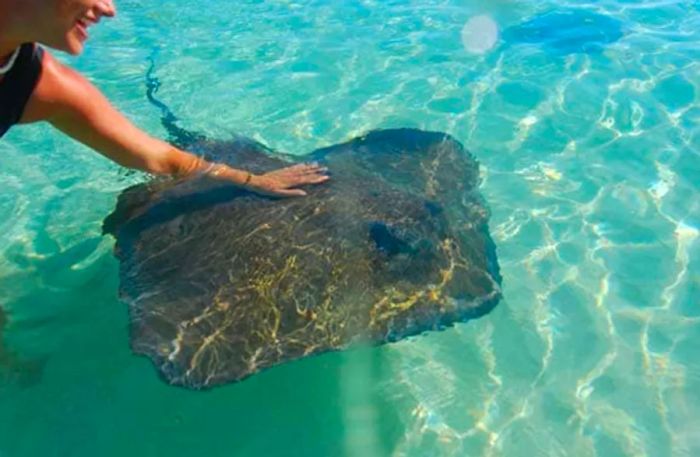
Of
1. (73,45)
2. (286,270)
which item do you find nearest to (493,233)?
(286,270)

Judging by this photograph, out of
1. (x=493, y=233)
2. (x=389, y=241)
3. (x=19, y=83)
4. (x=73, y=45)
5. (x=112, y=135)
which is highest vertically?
(x=73, y=45)

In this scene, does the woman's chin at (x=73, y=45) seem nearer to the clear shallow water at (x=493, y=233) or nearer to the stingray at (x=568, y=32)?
the clear shallow water at (x=493, y=233)

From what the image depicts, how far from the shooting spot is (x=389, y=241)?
4.20 m

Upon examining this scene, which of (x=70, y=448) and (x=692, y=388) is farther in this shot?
(x=692, y=388)

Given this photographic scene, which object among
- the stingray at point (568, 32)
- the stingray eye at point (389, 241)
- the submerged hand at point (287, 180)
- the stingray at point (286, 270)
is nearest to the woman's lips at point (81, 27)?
the stingray at point (286, 270)

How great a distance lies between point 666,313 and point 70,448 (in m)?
4.75

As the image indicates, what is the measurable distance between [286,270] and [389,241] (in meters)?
0.72

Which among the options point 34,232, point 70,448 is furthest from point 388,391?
point 34,232

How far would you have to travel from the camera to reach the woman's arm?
387 cm

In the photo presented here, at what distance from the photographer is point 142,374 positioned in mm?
4684

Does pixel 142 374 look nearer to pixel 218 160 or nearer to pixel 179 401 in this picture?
pixel 179 401

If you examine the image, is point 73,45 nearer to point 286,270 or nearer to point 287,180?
point 286,270

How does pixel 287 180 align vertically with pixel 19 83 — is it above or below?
below

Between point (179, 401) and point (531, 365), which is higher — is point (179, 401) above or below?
above
